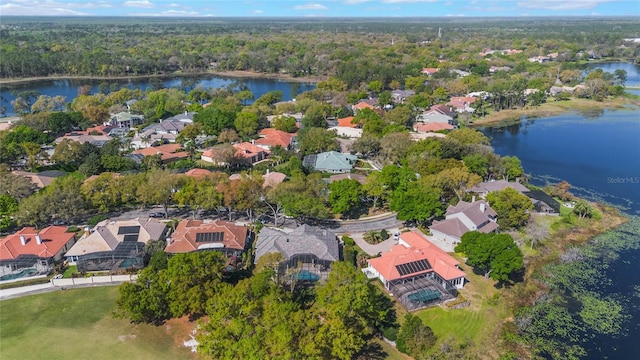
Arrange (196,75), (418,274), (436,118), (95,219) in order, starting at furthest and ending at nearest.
Result: (196,75)
(436,118)
(95,219)
(418,274)

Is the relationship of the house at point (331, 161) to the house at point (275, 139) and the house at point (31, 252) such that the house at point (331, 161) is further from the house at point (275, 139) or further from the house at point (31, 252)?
the house at point (31, 252)

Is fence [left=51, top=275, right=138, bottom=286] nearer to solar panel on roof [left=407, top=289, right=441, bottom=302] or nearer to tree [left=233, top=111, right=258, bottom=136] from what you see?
solar panel on roof [left=407, top=289, right=441, bottom=302]

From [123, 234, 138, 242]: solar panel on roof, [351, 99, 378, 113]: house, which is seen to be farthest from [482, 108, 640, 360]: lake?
[123, 234, 138, 242]: solar panel on roof

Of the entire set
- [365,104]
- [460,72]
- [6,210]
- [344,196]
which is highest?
[460,72]

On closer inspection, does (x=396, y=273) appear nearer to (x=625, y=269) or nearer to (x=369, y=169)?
(x=625, y=269)

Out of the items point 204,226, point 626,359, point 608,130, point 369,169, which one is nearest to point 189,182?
point 204,226

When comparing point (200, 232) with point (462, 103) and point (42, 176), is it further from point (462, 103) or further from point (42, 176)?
point (462, 103)

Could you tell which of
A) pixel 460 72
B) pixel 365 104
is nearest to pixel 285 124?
pixel 365 104
